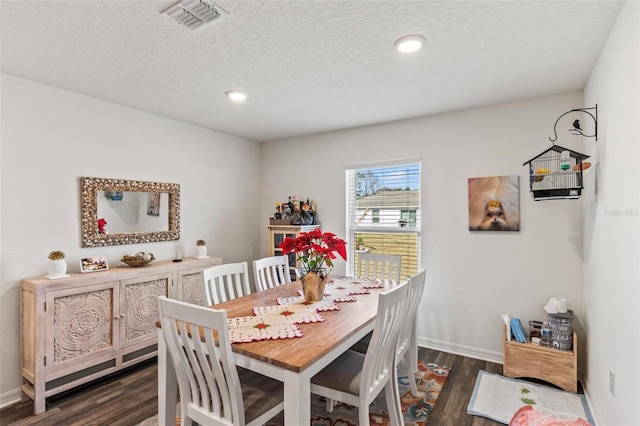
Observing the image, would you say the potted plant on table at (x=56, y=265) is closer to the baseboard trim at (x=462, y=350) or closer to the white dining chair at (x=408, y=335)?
the white dining chair at (x=408, y=335)

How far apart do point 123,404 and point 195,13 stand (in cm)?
269

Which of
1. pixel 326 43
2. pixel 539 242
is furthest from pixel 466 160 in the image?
pixel 326 43

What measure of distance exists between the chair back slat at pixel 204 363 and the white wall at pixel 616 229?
1.80 metres

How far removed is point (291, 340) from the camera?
5.48ft

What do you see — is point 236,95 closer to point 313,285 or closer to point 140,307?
point 313,285

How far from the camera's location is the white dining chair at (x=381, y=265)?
3213 millimetres

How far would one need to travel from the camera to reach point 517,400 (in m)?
2.45

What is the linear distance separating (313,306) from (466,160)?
215cm

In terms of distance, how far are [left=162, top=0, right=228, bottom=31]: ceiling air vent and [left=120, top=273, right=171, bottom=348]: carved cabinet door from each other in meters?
2.14

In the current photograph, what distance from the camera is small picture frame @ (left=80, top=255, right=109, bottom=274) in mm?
2756

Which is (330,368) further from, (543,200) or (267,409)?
(543,200)

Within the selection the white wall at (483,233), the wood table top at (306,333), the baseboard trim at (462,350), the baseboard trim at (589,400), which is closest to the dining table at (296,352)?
the wood table top at (306,333)

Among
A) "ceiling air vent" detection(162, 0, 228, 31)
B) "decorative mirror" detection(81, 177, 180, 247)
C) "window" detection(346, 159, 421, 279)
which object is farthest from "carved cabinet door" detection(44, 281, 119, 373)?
"window" detection(346, 159, 421, 279)

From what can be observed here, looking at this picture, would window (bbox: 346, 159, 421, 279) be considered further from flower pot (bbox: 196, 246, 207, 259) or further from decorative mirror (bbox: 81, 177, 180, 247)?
decorative mirror (bbox: 81, 177, 180, 247)
